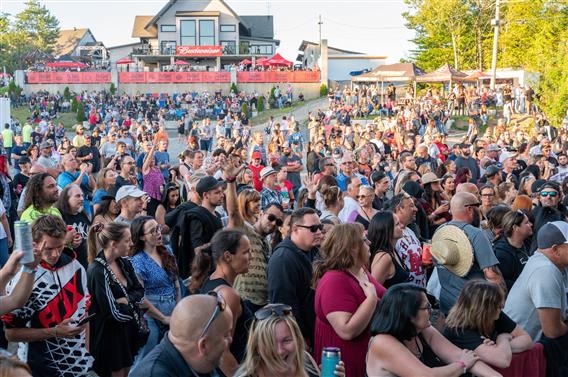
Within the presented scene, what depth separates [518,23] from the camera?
45.2 metres

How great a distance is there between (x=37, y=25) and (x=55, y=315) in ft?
315

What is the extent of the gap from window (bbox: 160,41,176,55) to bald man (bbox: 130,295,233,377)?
206 feet

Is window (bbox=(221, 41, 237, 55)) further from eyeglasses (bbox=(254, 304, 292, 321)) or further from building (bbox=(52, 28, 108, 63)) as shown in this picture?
eyeglasses (bbox=(254, 304, 292, 321))

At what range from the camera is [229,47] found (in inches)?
2527

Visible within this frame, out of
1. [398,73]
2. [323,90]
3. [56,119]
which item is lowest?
[56,119]

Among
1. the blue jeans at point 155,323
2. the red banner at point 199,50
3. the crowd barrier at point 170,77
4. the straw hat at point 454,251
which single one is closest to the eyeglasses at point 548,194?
the straw hat at point 454,251

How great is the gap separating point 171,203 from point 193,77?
44452 mm

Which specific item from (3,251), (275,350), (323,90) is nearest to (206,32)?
(323,90)

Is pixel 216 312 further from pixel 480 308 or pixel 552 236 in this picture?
pixel 552 236

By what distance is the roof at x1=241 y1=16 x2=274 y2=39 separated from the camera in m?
74.6

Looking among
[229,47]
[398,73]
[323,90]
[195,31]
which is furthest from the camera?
[195,31]

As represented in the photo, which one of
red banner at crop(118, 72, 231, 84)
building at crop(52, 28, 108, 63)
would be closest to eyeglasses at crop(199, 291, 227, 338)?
red banner at crop(118, 72, 231, 84)

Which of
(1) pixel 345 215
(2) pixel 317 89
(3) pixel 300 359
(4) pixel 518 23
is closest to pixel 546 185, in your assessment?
(1) pixel 345 215

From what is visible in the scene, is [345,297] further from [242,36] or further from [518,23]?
[242,36]
